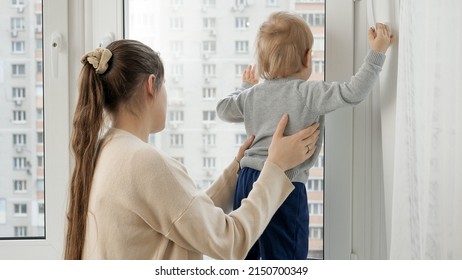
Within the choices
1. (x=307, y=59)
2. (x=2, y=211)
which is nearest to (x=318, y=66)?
(x=307, y=59)

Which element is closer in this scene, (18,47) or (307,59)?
(307,59)

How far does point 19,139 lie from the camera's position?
1.82 m

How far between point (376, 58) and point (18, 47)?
1.05 metres

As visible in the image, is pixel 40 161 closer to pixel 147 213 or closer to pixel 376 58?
pixel 147 213

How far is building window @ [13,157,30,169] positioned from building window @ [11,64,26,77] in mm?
254

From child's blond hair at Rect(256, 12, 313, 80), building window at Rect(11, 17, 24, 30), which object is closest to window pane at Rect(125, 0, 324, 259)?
child's blond hair at Rect(256, 12, 313, 80)

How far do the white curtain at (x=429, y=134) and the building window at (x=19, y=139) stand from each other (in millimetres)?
1105

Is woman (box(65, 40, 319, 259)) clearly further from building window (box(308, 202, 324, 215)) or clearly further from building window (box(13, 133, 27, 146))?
building window (box(13, 133, 27, 146))

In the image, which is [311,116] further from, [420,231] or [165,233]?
[165,233]

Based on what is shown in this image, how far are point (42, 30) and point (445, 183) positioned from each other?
1.22m

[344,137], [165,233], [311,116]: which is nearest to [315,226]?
[344,137]

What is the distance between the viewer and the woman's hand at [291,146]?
4.67ft

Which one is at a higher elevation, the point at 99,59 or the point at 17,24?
the point at 17,24

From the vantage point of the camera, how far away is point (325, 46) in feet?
5.53
